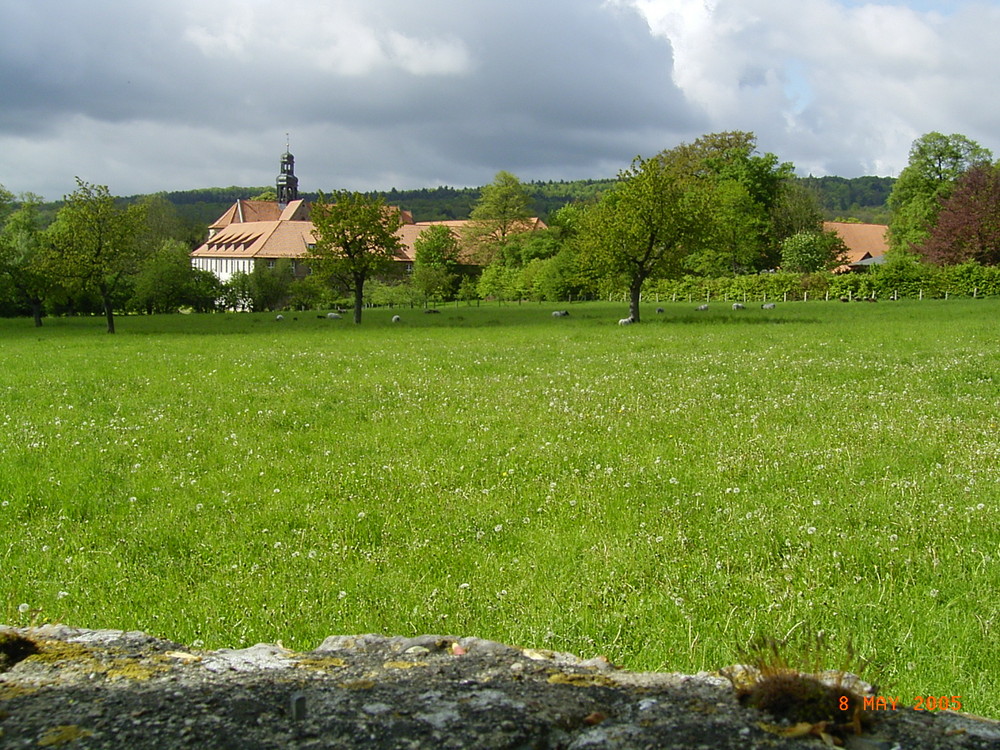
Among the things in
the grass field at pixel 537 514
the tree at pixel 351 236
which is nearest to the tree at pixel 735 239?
the tree at pixel 351 236

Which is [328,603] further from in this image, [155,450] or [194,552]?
[155,450]

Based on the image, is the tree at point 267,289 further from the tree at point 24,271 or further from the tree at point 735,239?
the tree at point 735,239

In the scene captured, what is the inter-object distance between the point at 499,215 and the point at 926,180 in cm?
5709

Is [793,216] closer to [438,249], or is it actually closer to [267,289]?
[438,249]

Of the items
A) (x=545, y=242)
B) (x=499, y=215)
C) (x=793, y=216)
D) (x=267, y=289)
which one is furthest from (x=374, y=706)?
(x=499, y=215)

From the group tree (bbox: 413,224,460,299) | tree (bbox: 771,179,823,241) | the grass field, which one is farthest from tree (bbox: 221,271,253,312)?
tree (bbox: 771,179,823,241)

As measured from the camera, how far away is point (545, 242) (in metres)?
99.2

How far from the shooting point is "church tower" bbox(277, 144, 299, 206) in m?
184

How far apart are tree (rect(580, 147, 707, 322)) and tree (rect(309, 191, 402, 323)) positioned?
41.2 ft

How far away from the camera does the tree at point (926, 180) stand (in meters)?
85.5

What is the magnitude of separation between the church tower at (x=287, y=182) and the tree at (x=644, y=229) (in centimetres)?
15409

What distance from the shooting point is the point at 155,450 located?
35.5 ft

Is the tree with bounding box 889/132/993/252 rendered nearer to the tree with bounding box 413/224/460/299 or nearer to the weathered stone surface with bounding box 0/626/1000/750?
the tree with bounding box 413/224/460/299

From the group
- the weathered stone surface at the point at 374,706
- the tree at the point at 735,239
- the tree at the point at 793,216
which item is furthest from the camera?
the tree at the point at 793,216
